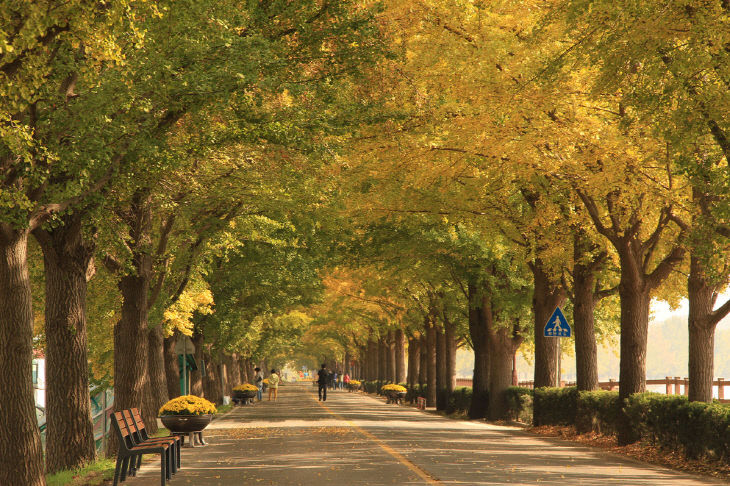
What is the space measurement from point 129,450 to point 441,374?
3133 cm

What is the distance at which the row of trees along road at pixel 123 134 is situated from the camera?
37.6 feet

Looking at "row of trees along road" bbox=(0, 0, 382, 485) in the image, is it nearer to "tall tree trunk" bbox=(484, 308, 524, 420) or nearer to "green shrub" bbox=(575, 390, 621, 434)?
"green shrub" bbox=(575, 390, 621, 434)

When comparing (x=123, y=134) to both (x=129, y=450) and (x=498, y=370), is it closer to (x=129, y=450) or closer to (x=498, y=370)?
(x=129, y=450)

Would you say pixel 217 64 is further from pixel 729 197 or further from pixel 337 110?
pixel 729 197

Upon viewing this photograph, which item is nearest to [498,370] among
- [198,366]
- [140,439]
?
[198,366]

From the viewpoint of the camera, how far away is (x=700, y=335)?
19297 millimetres

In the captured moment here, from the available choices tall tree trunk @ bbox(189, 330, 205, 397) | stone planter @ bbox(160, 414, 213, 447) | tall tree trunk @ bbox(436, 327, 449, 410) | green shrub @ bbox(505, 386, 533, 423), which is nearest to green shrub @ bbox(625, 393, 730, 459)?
stone planter @ bbox(160, 414, 213, 447)

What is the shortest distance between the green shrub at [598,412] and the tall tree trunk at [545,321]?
403 centimetres

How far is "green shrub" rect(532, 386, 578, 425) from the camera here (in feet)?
82.9

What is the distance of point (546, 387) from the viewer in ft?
92.5

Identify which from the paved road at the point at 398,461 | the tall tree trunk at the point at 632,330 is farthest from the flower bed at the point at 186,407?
the tall tree trunk at the point at 632,330

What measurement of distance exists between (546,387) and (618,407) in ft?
22.3

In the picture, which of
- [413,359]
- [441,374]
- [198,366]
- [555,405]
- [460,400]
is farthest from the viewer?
[413,359]

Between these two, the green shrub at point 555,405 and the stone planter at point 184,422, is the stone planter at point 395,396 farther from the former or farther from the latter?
the stone planter at point 184,422
